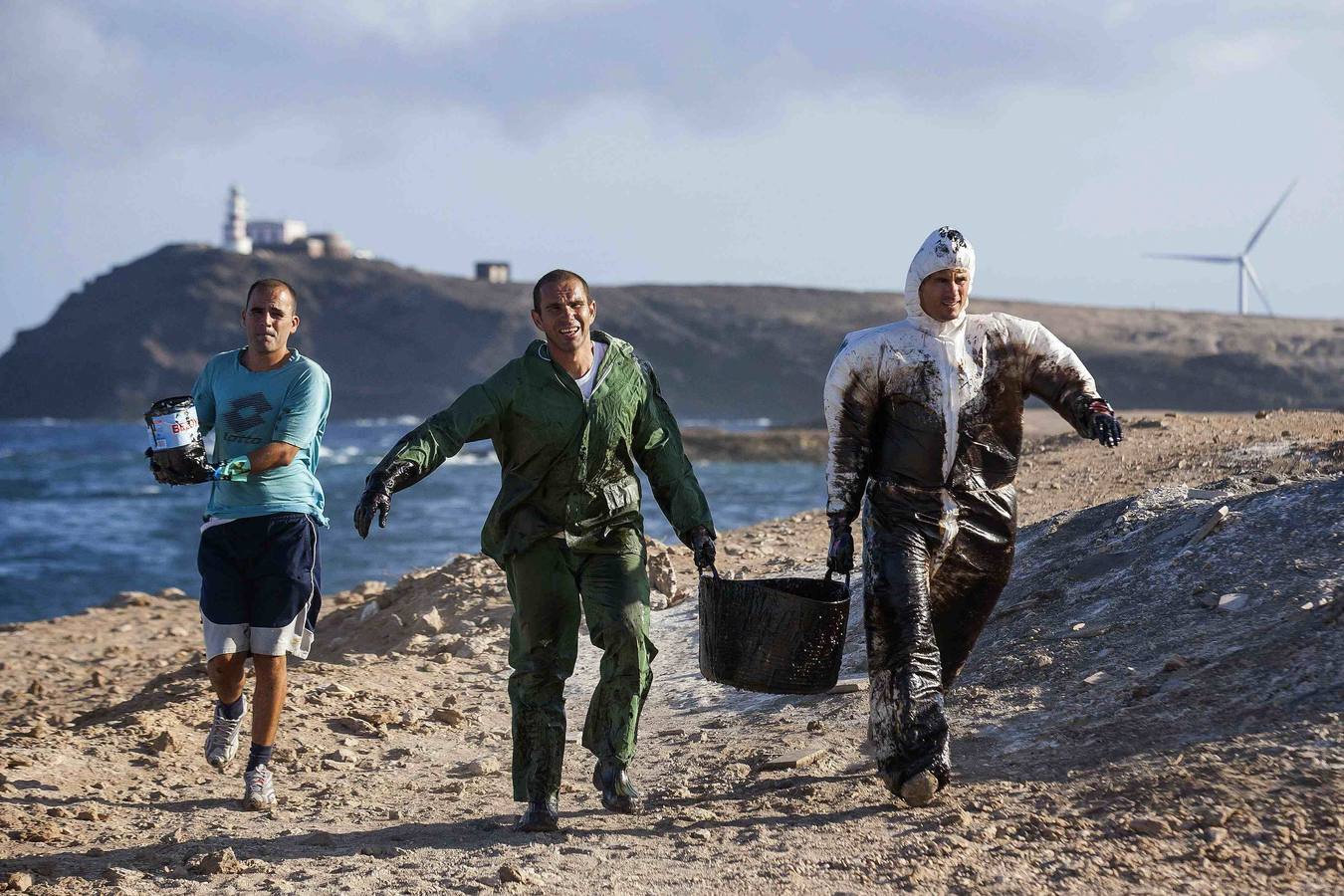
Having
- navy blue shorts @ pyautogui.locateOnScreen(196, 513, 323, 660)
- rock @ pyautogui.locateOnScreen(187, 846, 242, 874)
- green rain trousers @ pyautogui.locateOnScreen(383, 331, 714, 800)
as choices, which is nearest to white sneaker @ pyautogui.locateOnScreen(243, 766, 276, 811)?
navy blue shorts @ pyautogui.locateOnScreen(196, 513, 323, 660)

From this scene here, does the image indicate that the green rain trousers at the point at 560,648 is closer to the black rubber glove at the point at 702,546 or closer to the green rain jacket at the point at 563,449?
the green rain jacket at the point at 563,449

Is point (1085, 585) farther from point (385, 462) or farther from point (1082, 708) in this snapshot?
point (385, 462)

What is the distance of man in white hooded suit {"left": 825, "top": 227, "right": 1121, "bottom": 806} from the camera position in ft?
17.9

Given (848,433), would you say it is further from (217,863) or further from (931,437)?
(217,863)

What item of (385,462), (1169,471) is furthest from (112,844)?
(1169,471)

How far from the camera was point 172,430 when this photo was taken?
565 centimetres

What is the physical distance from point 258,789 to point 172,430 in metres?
1.49

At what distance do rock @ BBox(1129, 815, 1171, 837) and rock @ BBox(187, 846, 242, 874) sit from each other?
2.88 meters

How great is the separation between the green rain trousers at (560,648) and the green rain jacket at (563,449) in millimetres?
89

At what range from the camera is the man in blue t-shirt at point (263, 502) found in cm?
591

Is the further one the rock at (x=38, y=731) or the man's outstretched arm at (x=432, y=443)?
the rock at (x=38, y=731)

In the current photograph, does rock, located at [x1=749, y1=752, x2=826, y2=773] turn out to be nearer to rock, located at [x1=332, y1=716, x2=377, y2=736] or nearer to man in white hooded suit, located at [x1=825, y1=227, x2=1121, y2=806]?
man in white hooded suit, located at [x1=825, y1=227, x2=1121, y2=806]

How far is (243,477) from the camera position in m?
5.87

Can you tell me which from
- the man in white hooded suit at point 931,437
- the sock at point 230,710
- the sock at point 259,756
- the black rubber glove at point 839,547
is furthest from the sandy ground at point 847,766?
the black rubber glove at point 839,547
